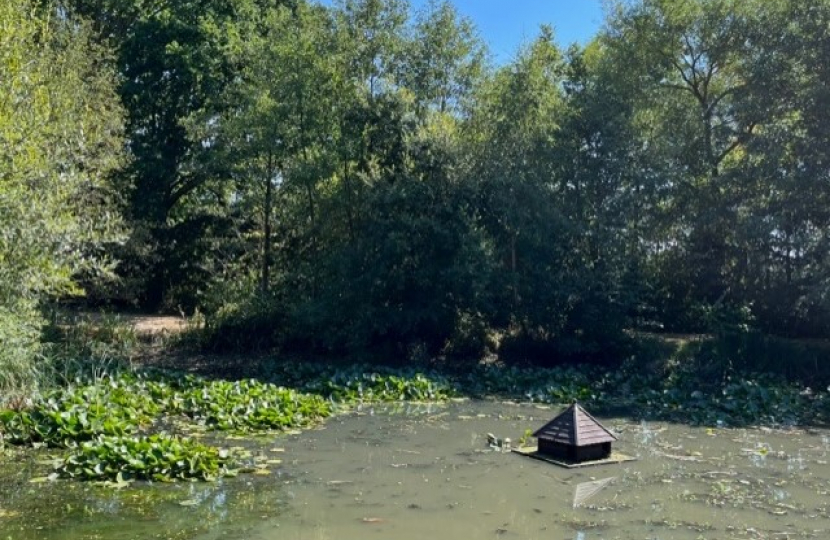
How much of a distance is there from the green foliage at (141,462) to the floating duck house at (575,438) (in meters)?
3.50

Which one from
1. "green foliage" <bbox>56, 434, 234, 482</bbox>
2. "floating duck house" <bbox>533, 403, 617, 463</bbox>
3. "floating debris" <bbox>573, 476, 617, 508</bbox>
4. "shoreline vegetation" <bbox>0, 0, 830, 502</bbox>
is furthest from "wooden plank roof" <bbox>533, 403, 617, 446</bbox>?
"shoreline vegetation" <bbox>0, 0, 830, 502</bbox>

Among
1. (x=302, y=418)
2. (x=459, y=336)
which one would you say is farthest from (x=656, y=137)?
(x=302, y=418)

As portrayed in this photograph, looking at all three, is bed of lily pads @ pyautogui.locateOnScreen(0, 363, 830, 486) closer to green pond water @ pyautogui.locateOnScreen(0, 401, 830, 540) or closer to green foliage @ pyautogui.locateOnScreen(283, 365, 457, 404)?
green foliage @ pyautogui.locateOnScreen(283, 365, 457, 404)

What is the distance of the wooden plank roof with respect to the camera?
915 cm

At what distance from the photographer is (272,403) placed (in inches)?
465

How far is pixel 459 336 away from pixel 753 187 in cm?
676

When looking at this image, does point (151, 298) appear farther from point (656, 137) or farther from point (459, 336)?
point (656, 137)

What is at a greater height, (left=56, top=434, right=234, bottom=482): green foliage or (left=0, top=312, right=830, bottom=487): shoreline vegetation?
(left=0, top=312, right=830, bottom=487): shoreline vegetation

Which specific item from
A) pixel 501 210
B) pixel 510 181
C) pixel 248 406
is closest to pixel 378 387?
pixel 248 406

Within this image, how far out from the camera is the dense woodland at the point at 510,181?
16688 millimetres

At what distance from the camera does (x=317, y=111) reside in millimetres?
17906

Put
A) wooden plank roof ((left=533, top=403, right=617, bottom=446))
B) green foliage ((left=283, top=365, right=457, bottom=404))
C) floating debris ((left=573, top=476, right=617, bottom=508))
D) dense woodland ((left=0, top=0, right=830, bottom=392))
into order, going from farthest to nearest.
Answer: dense woodland ((left=0, top=0, right=830, bottom=392)) → green foliage ((left=283, top=365, right=457, bottom=404)) → wooden plank roof ((left=533, top=403, right=617, bottom=446)) → floating debris ((left=573, top=476, right=617, bottom=508))

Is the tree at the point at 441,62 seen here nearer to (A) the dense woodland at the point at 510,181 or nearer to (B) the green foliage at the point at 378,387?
(A) the dense woodland at the point at 510,181

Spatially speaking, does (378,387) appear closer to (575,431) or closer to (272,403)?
(272,403)
